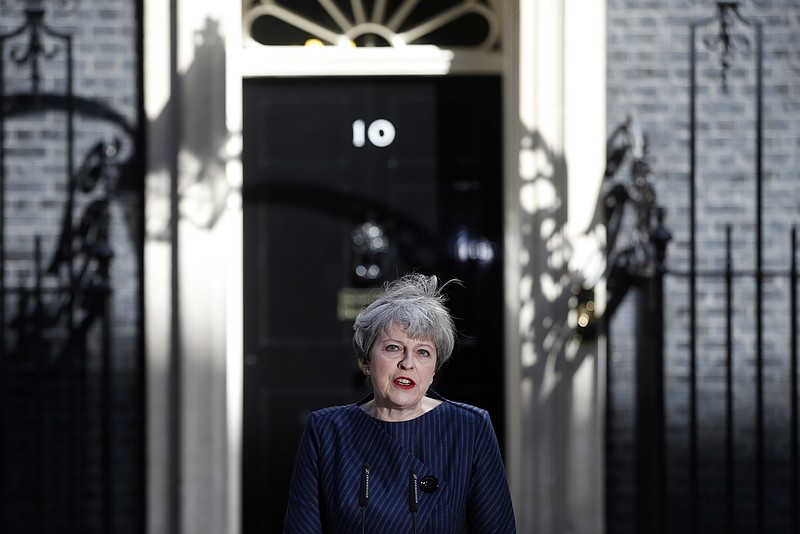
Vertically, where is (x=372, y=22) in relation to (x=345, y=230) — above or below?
above

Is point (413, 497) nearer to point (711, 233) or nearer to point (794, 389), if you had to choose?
point (794, 389)

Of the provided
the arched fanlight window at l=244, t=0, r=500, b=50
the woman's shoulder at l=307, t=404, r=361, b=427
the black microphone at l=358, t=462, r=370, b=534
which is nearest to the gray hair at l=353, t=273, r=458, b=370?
the woman's shoulder at l=307, t=404, r=361, b=427

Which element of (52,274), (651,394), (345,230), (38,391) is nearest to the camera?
(651,394)

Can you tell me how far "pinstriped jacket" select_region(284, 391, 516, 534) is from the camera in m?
2.50

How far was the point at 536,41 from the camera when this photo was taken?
213 inches

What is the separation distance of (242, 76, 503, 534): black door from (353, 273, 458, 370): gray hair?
312 cm

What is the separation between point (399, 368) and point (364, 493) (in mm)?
284

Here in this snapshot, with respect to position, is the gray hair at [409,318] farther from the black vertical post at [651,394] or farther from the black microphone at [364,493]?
the black vertical post at [651,394]

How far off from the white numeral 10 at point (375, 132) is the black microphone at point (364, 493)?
138 inches

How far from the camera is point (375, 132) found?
5.87 meters

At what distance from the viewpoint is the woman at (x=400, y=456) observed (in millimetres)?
2504

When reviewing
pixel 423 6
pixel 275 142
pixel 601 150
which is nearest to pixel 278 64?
pixel 275 142

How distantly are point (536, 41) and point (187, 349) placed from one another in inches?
85.8

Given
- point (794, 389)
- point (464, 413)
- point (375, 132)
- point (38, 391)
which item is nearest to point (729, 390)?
point (794, 389)
